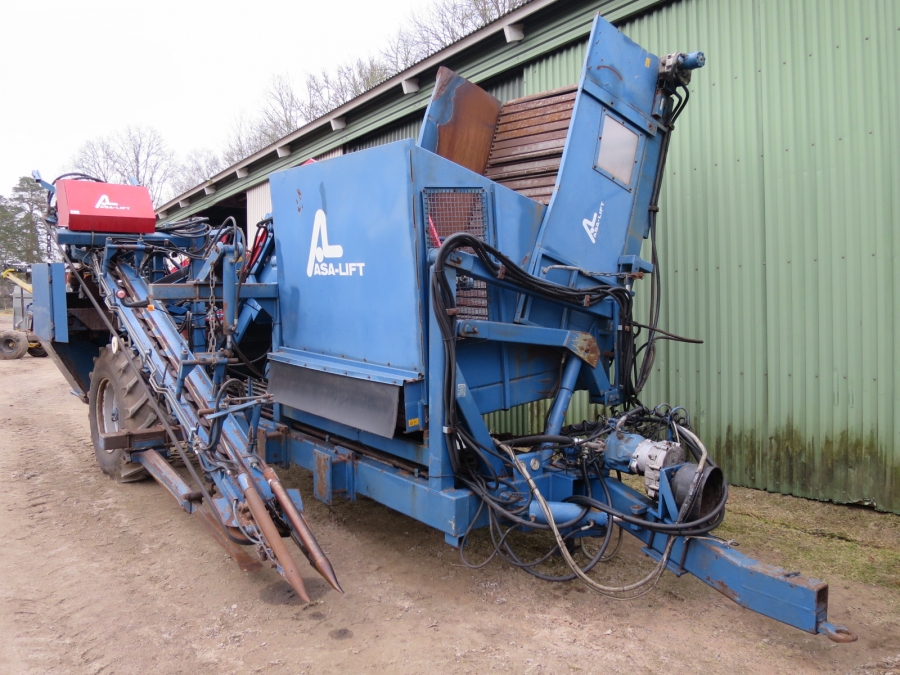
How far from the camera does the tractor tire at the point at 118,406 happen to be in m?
4.75

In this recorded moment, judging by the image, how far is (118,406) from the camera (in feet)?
16.3

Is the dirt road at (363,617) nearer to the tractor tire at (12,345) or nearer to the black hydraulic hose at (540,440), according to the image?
the black hydraulic hose at (540,440)

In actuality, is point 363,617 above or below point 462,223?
below

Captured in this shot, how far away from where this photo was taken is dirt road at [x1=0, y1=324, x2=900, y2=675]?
8.70 ft

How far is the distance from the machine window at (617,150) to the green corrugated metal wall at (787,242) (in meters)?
1.53

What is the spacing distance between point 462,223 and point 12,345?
17.1 m

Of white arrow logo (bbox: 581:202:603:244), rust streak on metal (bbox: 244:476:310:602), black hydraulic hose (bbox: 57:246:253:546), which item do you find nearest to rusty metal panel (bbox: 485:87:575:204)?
white arrow logo (bbox: 581:202:603:244)

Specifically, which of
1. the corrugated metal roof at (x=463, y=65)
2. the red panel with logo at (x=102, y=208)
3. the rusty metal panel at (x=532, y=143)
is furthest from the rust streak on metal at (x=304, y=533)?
the corrugated metal roof at (x=463, y=65)

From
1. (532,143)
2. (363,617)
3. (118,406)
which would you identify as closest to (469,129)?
(532,143)

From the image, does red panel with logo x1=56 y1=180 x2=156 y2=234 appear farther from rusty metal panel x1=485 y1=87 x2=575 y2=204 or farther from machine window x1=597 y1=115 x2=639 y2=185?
machine window x1=597 y1=115 x2=639 y2=185

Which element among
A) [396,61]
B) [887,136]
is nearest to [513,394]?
[887,136]

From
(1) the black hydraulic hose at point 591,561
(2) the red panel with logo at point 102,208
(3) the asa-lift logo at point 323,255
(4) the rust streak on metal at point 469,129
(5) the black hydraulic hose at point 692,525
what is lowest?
(1) the black hydraulic hose at point 591,561

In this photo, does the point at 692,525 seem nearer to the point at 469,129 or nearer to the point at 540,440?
the point at 540,440

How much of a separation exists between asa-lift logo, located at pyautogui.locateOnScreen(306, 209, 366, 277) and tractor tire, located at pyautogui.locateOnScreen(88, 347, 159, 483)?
1.63 meters
